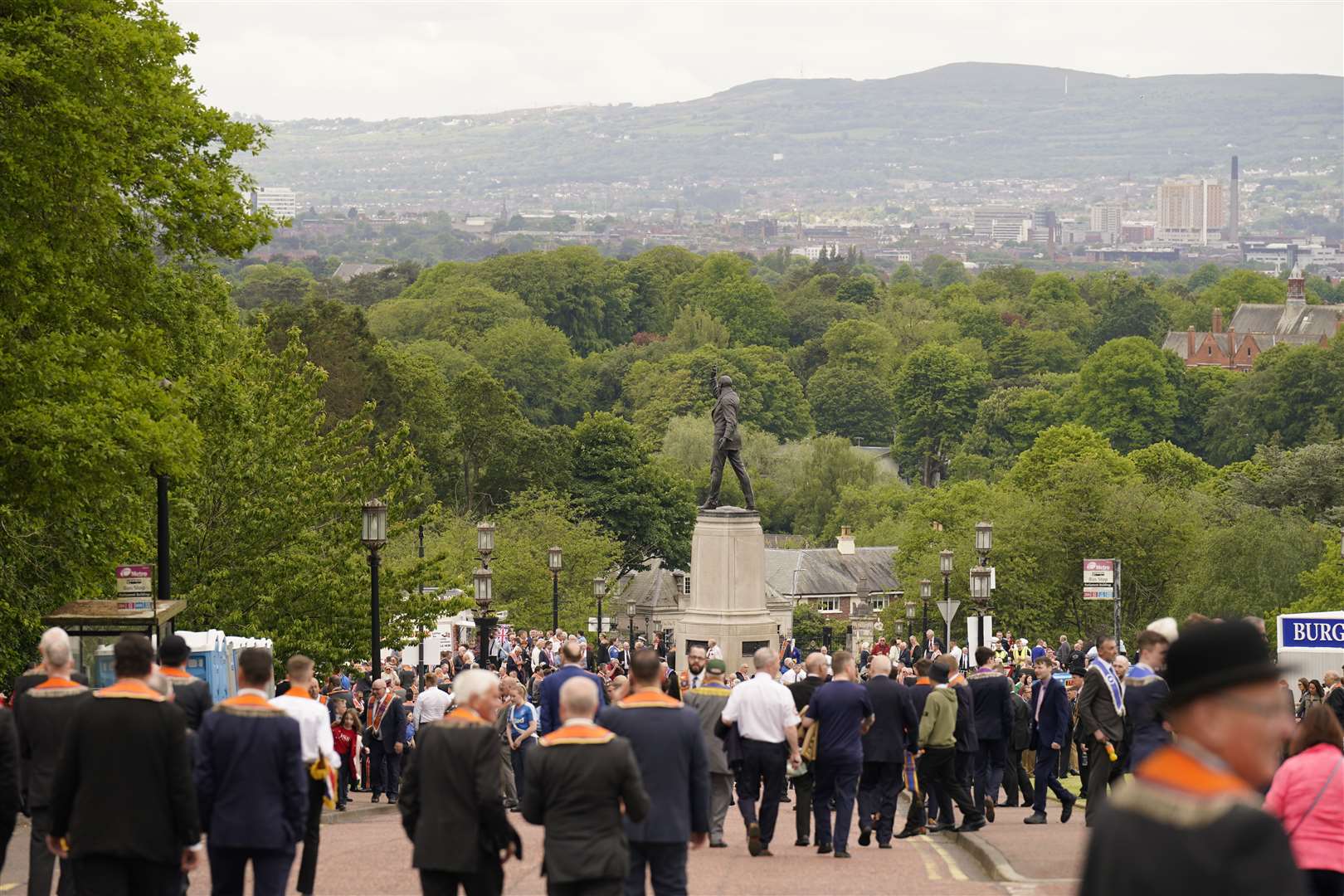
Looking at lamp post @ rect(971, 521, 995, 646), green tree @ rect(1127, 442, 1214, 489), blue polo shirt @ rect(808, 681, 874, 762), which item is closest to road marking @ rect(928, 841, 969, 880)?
blue polo shirt @ rect(808, 681, 874, 762)

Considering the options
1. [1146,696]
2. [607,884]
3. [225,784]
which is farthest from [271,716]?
[1146,696]

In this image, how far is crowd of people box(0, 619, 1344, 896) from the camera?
590 cm

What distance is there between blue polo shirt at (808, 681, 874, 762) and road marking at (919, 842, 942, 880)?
3.35 ft

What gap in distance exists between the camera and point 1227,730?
234 inches

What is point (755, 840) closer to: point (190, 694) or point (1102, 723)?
point (1102, 723)

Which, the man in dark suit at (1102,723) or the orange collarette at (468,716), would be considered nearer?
the orange collarette at (468,716)

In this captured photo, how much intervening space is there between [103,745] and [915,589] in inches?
2887

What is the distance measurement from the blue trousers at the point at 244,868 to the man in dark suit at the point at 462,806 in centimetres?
79

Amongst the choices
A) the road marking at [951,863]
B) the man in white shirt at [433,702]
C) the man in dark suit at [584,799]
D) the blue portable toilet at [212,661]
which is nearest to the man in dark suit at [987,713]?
the road marking at [951,863]

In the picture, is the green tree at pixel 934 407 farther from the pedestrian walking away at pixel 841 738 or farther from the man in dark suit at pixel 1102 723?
the man in dark suit at pixel 1102 723

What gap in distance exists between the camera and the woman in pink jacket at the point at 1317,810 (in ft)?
36.0

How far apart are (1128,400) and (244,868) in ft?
520

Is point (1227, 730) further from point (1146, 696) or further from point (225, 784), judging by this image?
point (1146, 696)

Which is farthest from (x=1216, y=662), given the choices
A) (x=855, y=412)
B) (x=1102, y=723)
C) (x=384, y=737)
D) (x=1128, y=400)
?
(x=855, y=412)
